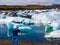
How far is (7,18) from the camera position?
8.06ft

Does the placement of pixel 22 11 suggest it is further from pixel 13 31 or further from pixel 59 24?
pixel 59 24

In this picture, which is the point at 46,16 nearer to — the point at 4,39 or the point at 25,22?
the point at 25,22

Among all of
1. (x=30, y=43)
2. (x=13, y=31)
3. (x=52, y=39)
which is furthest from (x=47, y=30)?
(x=13, y=31)

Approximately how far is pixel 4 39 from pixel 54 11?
82cm

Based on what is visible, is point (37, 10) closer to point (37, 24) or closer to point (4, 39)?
point (37, 24)

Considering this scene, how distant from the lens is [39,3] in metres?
2.46

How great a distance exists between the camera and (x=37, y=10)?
97.3 inches

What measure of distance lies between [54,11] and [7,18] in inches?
26.9

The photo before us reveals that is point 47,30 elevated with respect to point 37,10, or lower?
lower

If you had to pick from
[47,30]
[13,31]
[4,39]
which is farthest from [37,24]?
[4,39]

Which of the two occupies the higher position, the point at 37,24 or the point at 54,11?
the point at 54,11

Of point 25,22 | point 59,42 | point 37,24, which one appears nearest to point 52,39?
point 59,42

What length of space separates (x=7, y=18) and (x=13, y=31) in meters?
0.20

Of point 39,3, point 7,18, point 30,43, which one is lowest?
point 30,43
